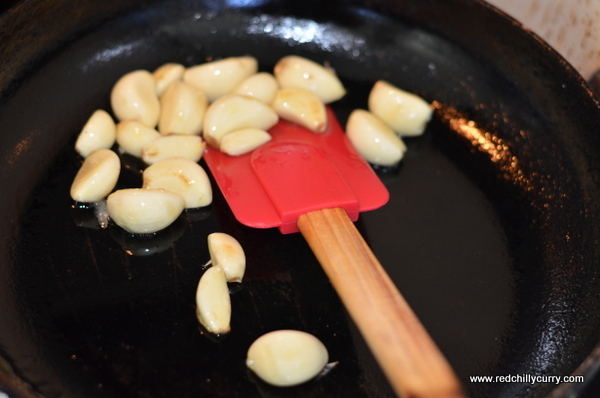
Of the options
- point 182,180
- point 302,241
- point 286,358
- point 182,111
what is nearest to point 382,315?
point 286,358

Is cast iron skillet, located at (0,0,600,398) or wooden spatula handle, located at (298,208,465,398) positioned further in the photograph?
cast iron skillet, located at (0,0,600,398)

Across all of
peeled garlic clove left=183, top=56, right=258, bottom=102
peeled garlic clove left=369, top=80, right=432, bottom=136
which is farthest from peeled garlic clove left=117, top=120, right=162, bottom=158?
peeled garlic clove left=369, top=80, right=432, bottom=136

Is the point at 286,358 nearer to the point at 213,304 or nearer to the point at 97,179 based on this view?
the point at 213,304

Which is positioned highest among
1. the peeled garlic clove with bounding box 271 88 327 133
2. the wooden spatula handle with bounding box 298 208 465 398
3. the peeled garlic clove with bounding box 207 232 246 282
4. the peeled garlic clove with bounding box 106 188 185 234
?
the peeled garlic clove with bounding box 271 88 327 133

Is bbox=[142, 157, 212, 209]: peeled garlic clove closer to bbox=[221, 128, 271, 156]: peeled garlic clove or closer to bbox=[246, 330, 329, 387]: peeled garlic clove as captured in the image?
bbox=[221, 128, 271, 156]: peeled garlic clove

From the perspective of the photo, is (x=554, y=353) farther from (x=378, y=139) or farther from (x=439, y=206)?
(x=378, y=139)

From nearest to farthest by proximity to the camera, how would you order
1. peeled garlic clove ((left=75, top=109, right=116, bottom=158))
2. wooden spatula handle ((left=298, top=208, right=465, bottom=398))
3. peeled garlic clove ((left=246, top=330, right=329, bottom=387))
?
wooden spatula handle ((left=298, top=208, right=465, bottom=398))
peeled garlic clove ((left=246, top=330, right=329, bottom=387))
peeled garlic clove ((left=75, top=109, right=116, bottom=158))

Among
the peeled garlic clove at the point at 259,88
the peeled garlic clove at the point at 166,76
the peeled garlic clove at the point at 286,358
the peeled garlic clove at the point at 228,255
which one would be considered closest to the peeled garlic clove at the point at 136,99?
the peeled garlic clove at the point at 166,76
